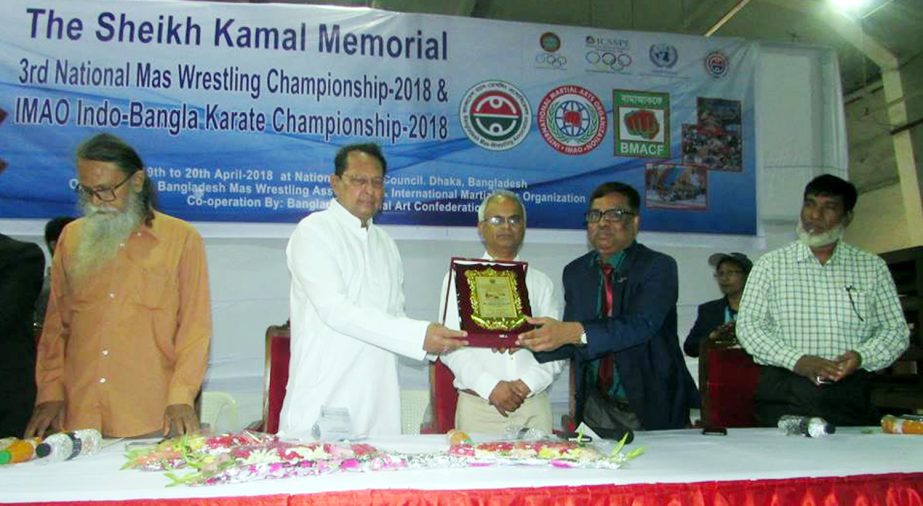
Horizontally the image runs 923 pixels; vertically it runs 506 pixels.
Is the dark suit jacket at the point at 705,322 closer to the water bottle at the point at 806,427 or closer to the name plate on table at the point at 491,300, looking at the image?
the name plate on table at the point at 491,300

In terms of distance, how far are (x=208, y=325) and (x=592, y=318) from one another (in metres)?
1.73

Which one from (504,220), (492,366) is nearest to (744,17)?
(504,220)

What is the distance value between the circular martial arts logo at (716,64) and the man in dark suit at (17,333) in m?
4.46

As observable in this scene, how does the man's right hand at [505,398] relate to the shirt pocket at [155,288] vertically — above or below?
below

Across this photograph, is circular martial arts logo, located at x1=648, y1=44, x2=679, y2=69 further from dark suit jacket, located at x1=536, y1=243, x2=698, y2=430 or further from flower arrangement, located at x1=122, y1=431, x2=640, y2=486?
flower arrangement, located at x1=122, y1=431, x2=640, y2=486

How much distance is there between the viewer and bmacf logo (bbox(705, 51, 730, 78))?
17.5 feet

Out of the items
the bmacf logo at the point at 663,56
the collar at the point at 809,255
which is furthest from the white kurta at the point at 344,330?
the bmacf logo at the point at 663,56

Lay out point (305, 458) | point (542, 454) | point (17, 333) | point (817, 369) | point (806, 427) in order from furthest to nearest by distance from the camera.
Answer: point (817, 369)
point (17, 333)
point (806, 427)
point (542, 454)
point (305, 458)

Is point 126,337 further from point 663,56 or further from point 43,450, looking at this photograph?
point 663,56

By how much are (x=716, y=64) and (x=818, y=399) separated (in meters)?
3.06

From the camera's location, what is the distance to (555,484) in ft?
5.28

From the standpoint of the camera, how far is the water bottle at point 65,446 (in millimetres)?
1918

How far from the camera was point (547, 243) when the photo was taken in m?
5.01

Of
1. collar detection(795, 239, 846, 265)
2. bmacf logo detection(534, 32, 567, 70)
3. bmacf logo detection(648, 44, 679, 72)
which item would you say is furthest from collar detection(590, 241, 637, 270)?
bmacf logo detection(648, 44, 679, 72)
